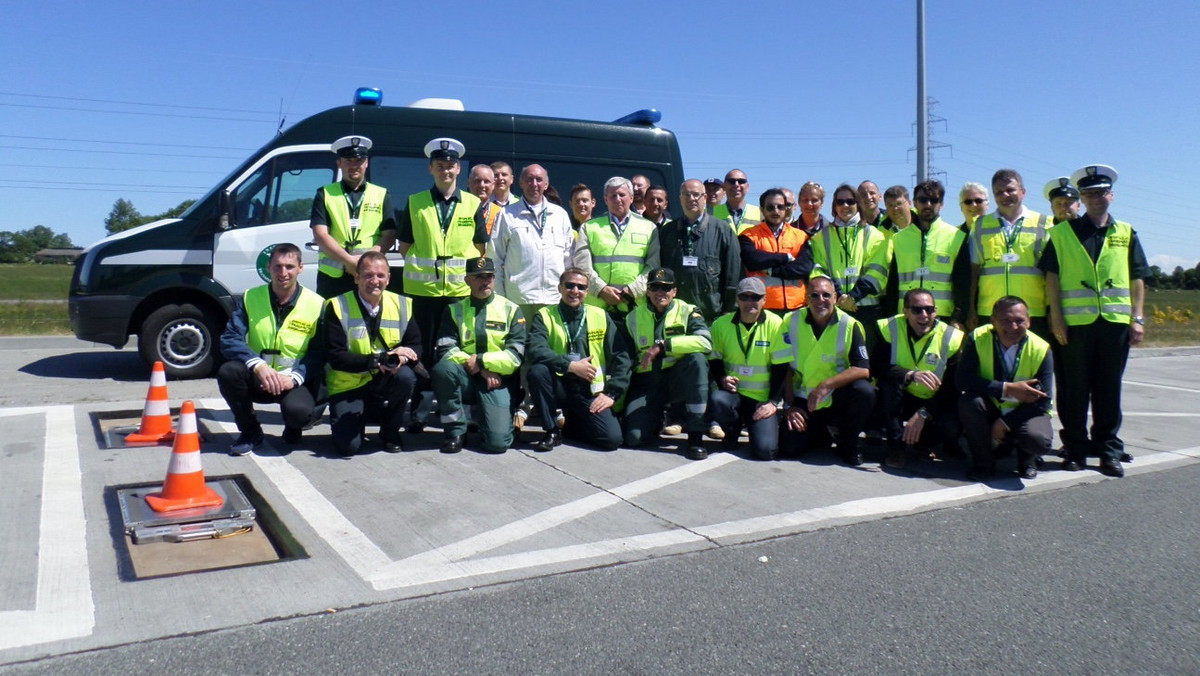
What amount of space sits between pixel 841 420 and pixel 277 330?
3.88 metres

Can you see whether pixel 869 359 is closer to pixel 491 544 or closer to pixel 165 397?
pixel 491 544

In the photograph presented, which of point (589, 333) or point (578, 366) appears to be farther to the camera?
point (589, 333)

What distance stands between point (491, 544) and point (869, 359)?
3.53 meters

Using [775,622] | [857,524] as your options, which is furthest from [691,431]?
[775,622]

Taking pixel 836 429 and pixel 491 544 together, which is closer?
pixel 491 544

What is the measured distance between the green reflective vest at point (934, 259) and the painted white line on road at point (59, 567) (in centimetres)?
568

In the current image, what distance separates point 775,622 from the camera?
3.55 metres

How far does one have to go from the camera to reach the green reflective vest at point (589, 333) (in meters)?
6.62

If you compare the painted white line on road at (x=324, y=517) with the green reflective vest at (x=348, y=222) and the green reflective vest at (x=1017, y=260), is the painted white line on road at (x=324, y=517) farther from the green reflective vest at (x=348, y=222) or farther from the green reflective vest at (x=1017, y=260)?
the green reflective vest at (x=1017, y=260)

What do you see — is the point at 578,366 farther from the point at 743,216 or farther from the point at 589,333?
the point at 743,216

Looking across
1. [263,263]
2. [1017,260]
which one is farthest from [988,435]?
[263,263]

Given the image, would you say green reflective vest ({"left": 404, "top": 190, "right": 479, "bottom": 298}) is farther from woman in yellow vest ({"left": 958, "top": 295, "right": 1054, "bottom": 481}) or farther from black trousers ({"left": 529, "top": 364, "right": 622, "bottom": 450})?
woman in yellow vest ({"left": 958, "top": 295, "right": 1054, "bottom": 481})

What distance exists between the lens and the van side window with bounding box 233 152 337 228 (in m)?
8.78

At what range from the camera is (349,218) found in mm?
6703
